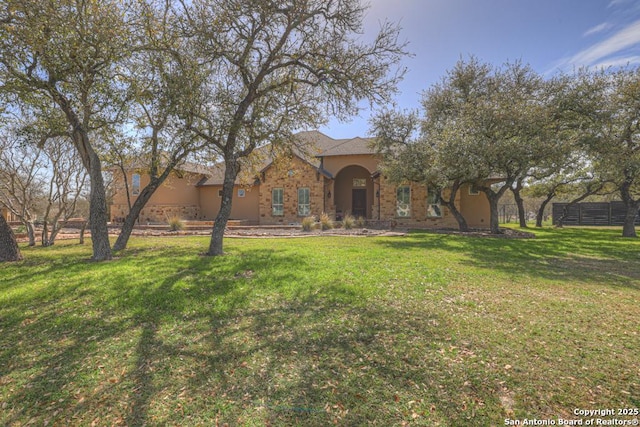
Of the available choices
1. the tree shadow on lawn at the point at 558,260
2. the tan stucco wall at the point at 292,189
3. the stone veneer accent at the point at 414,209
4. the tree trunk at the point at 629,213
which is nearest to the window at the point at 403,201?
the stone veneer accent at the point at 414,209

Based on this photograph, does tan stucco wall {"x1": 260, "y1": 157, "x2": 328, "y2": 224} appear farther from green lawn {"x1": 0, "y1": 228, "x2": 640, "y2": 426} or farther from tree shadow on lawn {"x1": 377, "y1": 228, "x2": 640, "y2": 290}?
green lawn {"x1": 0, "y1": 228, "x2": 640, "y2": 426}

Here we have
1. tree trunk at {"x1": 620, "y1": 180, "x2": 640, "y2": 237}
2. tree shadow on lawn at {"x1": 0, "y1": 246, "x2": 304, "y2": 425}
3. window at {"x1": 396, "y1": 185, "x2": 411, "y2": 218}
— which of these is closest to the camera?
tree shadow on lawn at {"x1": 0, "y1": 246, "x2": 304, "y2": 425}

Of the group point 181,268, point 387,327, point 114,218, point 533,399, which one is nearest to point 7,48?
point 181,268

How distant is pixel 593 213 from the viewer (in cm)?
2833

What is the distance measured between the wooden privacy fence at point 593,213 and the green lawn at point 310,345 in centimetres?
2613

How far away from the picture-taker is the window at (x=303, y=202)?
22.3 metres

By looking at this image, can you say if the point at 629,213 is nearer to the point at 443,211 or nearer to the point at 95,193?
the point at 443,211

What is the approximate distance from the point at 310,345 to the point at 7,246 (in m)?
9.74

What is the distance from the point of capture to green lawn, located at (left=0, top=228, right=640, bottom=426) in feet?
9.49

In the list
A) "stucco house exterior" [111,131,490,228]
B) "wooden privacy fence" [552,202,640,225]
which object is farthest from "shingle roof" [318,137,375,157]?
"wooden privacy fence" [552,202,640,225]

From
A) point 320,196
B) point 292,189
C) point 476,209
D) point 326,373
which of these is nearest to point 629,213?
point 476,209

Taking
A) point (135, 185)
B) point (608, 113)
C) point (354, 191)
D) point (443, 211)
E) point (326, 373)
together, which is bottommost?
point (326, 373)

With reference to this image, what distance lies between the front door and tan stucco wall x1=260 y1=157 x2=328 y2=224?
309cm

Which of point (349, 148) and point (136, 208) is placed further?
point (349, 148)
